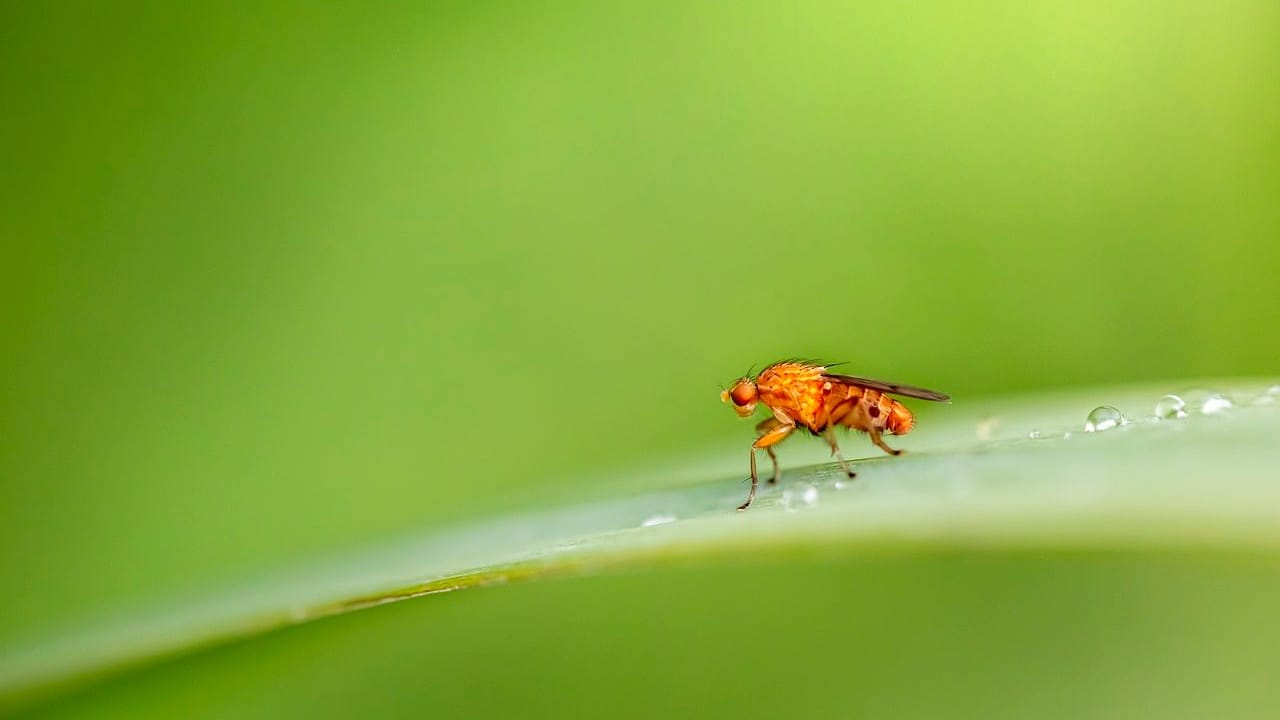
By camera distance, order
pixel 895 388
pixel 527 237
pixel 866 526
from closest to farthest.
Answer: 1. pixel 866 526
2. pixel 895 388
3. pixel 527 237

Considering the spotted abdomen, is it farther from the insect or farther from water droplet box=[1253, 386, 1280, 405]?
water droplet box=[1253, 386, 1280, 405]

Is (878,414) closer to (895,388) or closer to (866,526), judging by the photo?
(895,388)

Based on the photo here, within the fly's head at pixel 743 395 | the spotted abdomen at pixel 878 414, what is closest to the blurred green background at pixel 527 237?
the fly's head at pixel 743 395

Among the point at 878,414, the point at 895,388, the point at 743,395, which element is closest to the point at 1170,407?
the point at 895,388

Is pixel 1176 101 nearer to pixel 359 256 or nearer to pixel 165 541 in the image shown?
pixel 359 256

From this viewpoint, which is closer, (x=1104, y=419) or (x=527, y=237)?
(x=1104, y=419)

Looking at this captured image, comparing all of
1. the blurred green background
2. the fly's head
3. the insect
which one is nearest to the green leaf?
the insect

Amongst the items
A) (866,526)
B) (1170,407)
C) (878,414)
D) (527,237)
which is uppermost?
(527,237)

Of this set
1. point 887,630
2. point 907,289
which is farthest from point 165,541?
point 907,289

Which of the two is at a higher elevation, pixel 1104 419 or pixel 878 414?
pixel 1104 419
